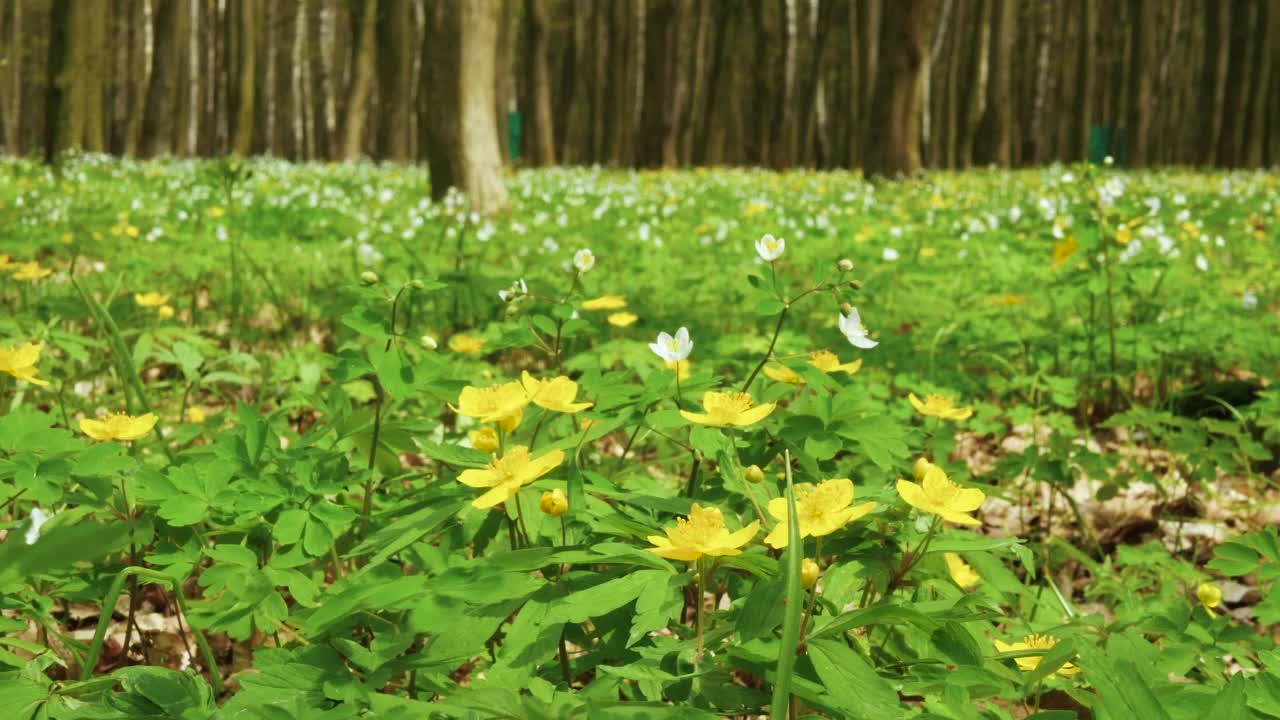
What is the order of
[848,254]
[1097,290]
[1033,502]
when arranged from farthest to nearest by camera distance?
[848,254]
[1097,290]
[1033,502]

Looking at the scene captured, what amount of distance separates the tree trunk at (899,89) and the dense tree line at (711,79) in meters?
0.11

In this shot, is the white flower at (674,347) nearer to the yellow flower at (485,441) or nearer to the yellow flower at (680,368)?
the yellow flower at (680,368)

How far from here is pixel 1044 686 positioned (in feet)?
4.07

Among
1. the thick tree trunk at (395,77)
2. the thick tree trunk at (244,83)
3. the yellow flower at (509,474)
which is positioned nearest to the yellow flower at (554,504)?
the yellow flower at (509,474)

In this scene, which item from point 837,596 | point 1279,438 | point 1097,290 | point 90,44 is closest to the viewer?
point 837,596

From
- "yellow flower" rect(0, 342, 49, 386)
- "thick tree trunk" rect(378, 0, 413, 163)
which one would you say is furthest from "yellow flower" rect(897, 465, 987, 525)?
"thick tree trunk" rect(378, 0, 413, 163)

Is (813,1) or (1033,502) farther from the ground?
(813,1)

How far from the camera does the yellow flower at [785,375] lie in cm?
165

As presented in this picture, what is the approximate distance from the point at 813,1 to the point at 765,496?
2385cm

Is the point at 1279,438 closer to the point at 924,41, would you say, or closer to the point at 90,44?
the point at 924,41

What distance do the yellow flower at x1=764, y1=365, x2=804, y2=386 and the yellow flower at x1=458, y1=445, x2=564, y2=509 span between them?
0.56 metres

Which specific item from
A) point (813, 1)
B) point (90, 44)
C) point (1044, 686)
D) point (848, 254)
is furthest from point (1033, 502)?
point (813, 1)

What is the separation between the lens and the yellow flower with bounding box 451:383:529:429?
1269mm

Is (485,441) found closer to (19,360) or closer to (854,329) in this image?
(854,329)
